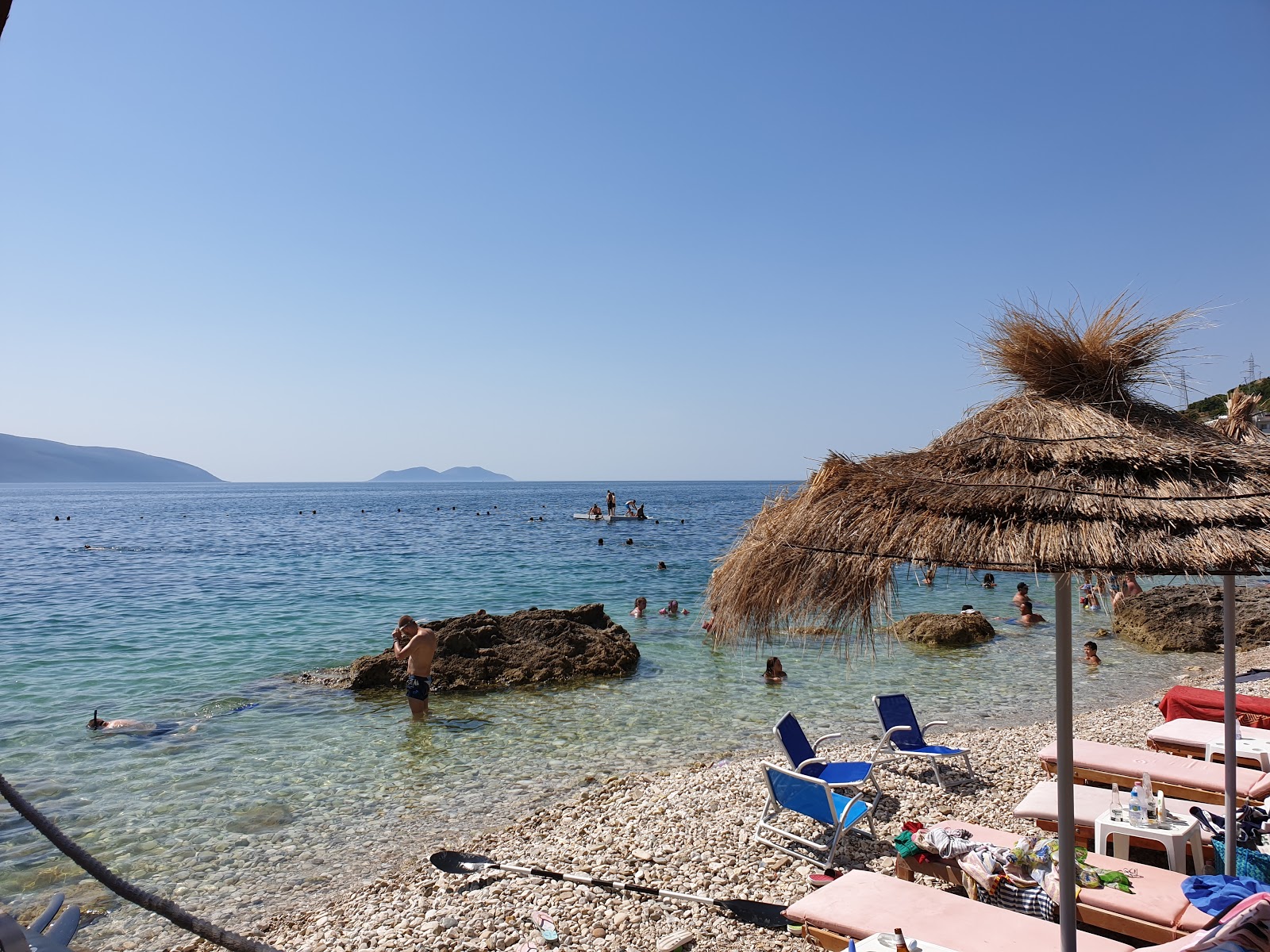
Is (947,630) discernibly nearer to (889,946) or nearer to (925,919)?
(925,919)

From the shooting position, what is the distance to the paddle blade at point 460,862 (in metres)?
6.00

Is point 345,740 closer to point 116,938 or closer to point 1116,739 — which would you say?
point 116,938

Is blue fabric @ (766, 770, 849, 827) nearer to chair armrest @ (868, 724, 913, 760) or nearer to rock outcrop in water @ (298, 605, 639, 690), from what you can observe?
chair armrest @ (868, 724, 913, 760)

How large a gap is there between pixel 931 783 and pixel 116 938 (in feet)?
23.8

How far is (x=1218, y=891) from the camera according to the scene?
13.3 ft

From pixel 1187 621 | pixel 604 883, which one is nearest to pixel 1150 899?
pixel 604 883

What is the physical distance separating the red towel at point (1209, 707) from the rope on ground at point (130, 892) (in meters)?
9.97

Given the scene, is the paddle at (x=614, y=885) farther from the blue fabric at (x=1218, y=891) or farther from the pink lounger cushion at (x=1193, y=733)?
the pink lounger cushion at (x=1193, y=733)

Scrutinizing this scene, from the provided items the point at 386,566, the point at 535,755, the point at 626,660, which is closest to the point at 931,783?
the point at 535,755

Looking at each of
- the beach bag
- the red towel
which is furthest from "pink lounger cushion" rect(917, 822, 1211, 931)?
the red towel

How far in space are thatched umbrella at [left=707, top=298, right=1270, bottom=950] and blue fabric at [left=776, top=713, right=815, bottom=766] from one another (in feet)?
10.6

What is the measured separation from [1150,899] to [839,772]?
9.17 feet

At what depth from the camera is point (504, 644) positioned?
1391 cm

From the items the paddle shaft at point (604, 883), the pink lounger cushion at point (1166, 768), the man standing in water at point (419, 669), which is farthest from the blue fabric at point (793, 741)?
the man standing in water at point (419, 669)
